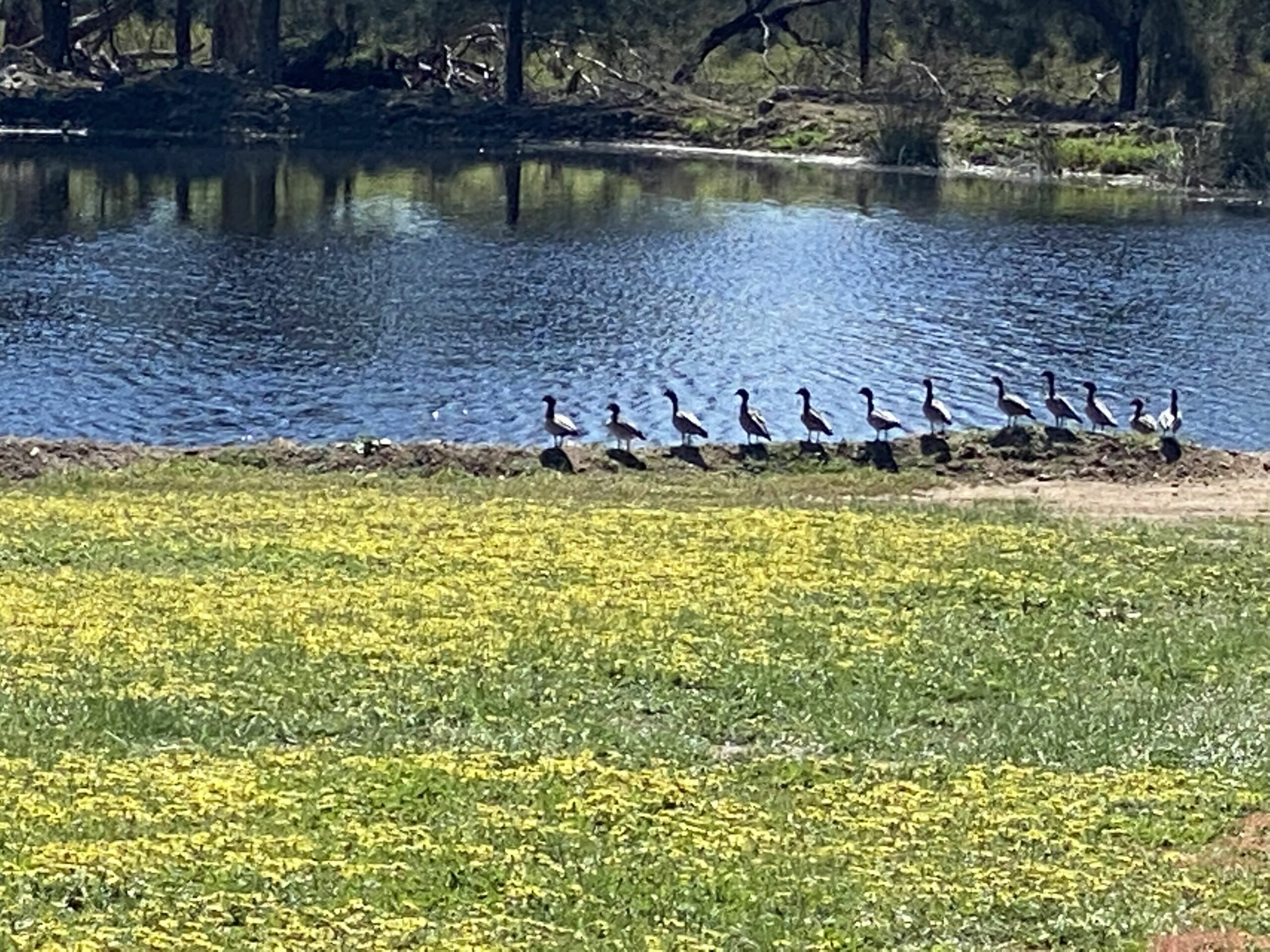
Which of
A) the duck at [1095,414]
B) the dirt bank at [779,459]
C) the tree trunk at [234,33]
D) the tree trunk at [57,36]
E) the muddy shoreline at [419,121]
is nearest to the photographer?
the dirt bank at [779,459]

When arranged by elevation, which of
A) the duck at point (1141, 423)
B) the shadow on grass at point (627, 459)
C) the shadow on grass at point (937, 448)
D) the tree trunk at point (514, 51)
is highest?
the tree trunk at point (514, 51)

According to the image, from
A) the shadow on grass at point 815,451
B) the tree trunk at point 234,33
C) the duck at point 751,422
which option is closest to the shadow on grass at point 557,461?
the duck at point 751,422

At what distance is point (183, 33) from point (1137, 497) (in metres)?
86.1

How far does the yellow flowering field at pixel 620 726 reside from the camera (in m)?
14.5

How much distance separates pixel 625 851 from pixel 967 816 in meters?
2.64

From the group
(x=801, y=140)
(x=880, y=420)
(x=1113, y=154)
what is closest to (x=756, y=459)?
(x=880, y=420)

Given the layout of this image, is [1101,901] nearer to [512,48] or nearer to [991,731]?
[991,731]

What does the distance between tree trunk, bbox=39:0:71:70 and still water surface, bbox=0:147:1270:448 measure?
948 inches

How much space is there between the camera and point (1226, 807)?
17.1m

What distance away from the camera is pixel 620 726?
19656 millimetres

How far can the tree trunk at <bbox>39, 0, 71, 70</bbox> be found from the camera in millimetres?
112812

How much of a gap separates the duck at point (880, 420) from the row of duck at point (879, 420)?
0.04ft

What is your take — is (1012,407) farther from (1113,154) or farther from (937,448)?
(1113,154)

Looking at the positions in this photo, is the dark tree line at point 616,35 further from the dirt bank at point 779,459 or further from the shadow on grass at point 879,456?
the shadow on grass at point 879,456
